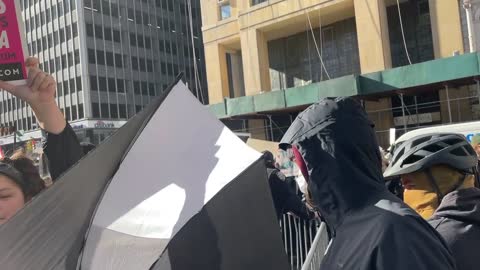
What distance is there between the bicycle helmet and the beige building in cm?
1662

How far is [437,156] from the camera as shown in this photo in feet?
7.75

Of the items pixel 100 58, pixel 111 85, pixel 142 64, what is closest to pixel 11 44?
Result: pixel 100 58

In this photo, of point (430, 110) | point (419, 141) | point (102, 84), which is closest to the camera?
point (419, 141)

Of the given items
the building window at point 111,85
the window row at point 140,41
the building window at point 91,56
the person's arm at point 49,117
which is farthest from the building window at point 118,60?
the person's arm at point 49,117

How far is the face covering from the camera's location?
2359 millimetres

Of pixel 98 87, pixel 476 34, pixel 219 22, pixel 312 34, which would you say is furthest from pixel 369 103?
pixel 98 87

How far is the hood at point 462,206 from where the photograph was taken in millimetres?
2223

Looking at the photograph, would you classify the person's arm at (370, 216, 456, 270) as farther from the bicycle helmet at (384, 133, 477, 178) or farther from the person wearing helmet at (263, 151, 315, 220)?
the person wearing helmet at (263, 151, 315, 220)

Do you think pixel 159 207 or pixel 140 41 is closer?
pixel 159 207

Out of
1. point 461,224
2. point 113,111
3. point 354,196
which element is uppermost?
point 113,111

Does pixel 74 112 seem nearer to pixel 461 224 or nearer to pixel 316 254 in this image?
Answer: pixel 316 254

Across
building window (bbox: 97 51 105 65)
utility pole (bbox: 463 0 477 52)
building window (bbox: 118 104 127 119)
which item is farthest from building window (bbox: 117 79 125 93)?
utility pole (bbox: 463 0 477 52)

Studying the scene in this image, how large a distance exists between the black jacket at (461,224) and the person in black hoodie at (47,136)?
176 centimetres

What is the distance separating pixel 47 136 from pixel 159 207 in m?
0.95
